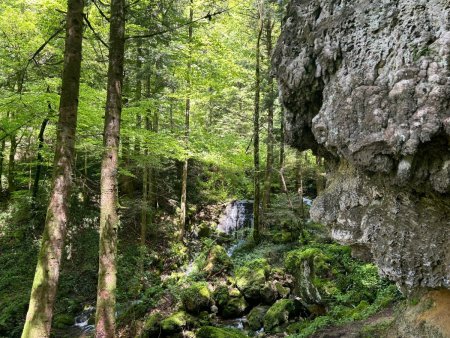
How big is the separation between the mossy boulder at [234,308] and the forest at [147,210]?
0.17 feet

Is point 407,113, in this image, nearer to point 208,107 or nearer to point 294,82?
point 294,82

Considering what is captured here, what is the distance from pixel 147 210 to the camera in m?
14.8

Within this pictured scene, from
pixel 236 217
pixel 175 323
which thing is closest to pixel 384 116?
pixel 175 323

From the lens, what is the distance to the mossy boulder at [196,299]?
451 inches

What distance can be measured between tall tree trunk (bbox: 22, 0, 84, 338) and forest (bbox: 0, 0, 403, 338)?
2 centimetres

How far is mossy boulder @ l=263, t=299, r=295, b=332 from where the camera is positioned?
10.1 meters

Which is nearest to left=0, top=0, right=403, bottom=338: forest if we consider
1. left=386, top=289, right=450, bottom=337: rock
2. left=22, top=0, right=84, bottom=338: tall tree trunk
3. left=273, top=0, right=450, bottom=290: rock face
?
left=22, top=0, right=84, bottom=338: tall tree trunk

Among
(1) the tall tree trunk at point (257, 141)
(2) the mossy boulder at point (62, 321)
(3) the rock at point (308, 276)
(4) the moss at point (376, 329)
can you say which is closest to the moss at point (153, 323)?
(2) the mossy boulder at point (62, 321)

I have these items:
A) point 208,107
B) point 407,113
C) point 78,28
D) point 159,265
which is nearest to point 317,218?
point 407,113

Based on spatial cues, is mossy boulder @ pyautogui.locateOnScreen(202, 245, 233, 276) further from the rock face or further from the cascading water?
the rock face

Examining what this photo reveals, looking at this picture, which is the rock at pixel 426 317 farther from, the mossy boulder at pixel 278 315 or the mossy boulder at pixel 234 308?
the mossy boulder at pixel 234 308

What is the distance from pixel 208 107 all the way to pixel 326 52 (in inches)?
748

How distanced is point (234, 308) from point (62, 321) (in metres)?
5.56

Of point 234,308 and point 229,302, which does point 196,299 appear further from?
point 234,308
